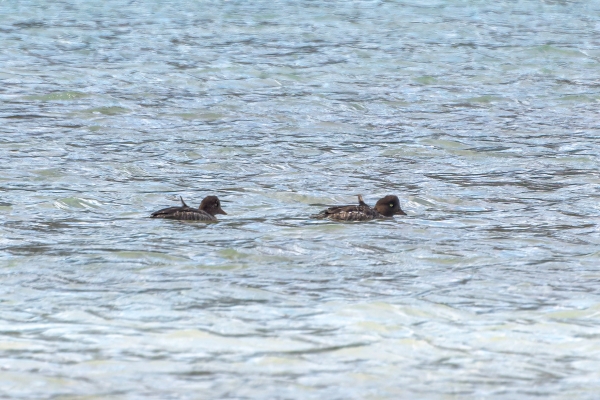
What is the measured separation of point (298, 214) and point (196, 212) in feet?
4.25

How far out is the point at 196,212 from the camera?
14.0 m

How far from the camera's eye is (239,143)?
760 inches

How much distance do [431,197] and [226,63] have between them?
12.1 metres

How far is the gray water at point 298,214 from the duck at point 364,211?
123 millimetres

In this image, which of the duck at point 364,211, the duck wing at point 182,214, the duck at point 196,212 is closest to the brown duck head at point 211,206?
the duck at point 196,212

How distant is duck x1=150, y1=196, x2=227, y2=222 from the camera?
1391 centimetres

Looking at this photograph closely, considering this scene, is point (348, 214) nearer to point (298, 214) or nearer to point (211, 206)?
point (298, 214)

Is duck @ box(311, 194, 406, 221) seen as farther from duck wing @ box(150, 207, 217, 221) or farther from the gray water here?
duck wing @ box(150, 207, 217, 221)

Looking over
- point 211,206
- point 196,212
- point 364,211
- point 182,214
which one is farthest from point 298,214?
point 182,214

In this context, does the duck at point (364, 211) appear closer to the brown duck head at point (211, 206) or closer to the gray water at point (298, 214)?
the gray water at point (298, 214)

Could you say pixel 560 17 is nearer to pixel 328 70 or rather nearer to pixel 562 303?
pixel 328 70

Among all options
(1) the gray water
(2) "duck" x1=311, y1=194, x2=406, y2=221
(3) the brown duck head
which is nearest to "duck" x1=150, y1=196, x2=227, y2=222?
(3) the brown duck head

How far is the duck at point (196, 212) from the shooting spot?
45.6ft

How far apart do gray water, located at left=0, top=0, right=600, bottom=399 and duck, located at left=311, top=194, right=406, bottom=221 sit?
12 cm
